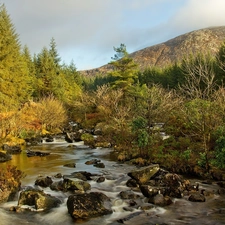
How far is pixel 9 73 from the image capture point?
134 ft

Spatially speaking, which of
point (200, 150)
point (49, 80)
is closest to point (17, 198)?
point (200, 150)

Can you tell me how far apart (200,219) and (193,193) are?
2.77 meters

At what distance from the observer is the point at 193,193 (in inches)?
528

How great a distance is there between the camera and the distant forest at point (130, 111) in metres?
18.4

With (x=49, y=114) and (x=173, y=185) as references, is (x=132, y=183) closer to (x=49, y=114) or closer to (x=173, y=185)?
(x=173, y=185)

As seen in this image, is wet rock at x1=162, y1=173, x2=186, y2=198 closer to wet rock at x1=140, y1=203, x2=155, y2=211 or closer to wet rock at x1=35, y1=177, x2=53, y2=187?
wet rock at x1=140, y1=203, x2=155, y2=211

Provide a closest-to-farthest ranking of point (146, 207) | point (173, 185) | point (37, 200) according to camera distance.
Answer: point (146, 207) → point (37, 200) → point (173, 185)

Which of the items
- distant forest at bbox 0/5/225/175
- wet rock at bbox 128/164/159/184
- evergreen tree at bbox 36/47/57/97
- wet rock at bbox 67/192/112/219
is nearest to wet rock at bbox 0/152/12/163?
distant forest at bbox 0/5/225/175

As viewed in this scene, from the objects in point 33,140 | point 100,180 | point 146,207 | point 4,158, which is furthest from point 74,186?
point 33,140

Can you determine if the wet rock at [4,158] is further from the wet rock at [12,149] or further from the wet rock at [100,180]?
the wet rock at [100,180]

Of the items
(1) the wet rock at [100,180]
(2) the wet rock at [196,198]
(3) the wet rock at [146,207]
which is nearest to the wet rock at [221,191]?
(2) the wet rock at [196,198]

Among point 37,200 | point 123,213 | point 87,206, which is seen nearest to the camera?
point 87,206

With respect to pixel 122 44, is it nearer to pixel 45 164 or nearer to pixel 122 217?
pixel 45 164

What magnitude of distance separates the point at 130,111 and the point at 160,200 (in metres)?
19.2
